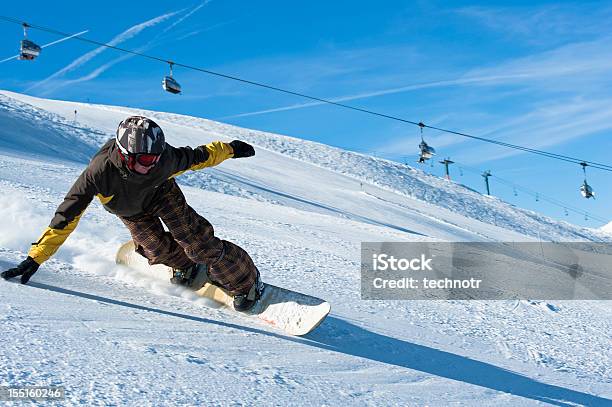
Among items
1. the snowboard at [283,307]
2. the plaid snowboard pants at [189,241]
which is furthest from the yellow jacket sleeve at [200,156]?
the snowboard at [283,307]

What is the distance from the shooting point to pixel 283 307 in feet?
15.0

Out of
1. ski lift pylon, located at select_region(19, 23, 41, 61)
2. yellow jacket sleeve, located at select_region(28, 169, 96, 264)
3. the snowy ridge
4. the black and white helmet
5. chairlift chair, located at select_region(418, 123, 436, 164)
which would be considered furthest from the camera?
the snowy ridge

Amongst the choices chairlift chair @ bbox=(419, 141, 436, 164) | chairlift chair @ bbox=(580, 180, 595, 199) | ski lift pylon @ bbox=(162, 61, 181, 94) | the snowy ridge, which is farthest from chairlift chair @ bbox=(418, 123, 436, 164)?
ski lift pylon @ bbox=(162, 61, 181, 94)

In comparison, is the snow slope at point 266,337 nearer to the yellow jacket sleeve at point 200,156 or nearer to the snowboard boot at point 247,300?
the snowboard boot at point 247,300

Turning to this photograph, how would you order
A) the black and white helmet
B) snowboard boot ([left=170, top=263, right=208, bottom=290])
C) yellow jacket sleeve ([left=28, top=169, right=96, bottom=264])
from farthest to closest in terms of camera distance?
snowboard boot ([left=170, top=263, right=208, bottom=290])
yellow jacket sleeve ([left=28, top=169, right=96, bottom=264])
the black and white helmet

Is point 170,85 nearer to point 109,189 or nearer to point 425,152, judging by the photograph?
point 425,152

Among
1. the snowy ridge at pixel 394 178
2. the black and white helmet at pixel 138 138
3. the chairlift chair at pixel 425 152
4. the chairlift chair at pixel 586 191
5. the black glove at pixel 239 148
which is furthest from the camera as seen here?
the snowy ridge at pixel 394 178

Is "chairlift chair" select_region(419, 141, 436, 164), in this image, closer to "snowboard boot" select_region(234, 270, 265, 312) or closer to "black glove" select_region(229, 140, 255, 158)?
"black glove" select_region(229, 140, 255, 158)

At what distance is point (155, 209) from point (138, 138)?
2.40ft

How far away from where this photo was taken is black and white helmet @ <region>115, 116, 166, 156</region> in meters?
3.85

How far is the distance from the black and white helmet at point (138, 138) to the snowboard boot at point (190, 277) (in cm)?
134

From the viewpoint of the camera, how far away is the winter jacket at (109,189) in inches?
157

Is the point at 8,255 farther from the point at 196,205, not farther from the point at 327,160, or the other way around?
the point at 327,160

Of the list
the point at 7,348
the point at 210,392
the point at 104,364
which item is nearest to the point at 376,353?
the point at 210,392
